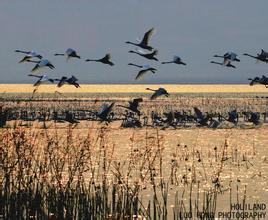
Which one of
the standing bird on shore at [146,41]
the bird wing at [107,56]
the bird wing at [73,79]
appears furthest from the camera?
the bird wing at [107,56]

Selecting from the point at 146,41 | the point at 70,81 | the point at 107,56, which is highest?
the point at 146,41

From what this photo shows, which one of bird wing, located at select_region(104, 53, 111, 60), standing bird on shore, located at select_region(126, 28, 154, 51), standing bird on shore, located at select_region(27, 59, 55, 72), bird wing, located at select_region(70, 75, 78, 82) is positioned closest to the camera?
standing bird on shore, located at select_region(126, 28, 154, 51)

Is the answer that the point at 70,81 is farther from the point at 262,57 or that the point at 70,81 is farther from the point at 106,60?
the point at 262,57

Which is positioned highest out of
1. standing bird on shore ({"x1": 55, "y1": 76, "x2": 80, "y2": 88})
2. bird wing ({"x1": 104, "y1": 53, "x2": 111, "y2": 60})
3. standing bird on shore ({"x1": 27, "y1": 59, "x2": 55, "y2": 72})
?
bird wing ({"x1": 104, "y1": 53, "x2": 111, "y2": 60})

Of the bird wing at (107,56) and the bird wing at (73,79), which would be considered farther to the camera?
the bird wing at (107,56)

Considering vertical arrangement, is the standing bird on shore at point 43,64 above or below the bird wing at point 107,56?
below

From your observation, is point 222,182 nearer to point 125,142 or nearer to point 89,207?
point 89,207

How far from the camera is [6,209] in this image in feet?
35.6

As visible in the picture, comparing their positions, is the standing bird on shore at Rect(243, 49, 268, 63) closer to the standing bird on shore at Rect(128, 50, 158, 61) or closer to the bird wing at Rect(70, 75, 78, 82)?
the standing bird on shore at Rect(128, 50, 158, 61)

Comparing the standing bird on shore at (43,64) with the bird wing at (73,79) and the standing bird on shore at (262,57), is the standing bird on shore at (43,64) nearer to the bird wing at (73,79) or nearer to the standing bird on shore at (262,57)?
the bird wing at (73,79)

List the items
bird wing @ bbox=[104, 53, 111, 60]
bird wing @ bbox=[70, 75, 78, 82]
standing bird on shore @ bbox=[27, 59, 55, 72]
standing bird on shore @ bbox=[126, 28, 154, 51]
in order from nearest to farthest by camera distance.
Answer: standing bird on shore @ bbox=[126, 28, 154, 51] < standing bird on shore @ bbox=[27, 59, 55, 72] < bird wing @ bbox=[70, 75, 78, 82] < bird wing @ bbox=[104, 53, 111, 60]

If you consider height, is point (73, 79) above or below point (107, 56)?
below

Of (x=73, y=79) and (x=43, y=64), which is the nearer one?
(x=43, y=64)

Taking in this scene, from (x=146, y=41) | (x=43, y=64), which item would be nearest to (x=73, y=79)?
(x=43, y=64)
